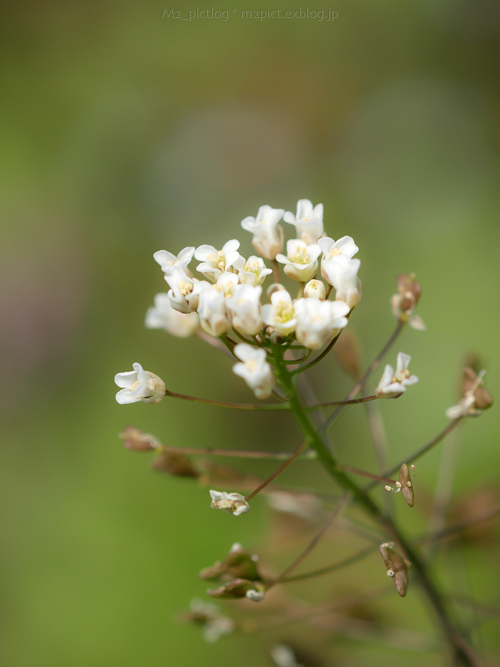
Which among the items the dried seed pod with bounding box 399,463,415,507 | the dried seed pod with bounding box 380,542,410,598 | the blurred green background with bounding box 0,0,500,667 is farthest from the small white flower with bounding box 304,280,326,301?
the blurred green background with bounding box 0,0,500,667

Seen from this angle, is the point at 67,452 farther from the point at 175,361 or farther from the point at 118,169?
the point at 118,169

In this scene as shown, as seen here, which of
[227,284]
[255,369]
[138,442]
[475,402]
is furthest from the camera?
[138,442]

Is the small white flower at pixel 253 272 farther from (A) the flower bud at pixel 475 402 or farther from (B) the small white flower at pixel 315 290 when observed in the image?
(A) the flower bud at pixel 475 402

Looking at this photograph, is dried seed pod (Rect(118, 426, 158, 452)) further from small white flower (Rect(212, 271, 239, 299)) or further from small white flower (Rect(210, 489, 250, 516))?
small white flower (Rect(212, 271, 239, 299))

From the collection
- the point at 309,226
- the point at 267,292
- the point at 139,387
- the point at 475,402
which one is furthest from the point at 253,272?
the point at 475,402

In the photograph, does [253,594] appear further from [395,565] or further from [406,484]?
[406,484]

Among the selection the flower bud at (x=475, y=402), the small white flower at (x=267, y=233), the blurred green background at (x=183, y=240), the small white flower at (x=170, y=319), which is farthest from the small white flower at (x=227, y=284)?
the blurred green background at (x=183, y=240)
